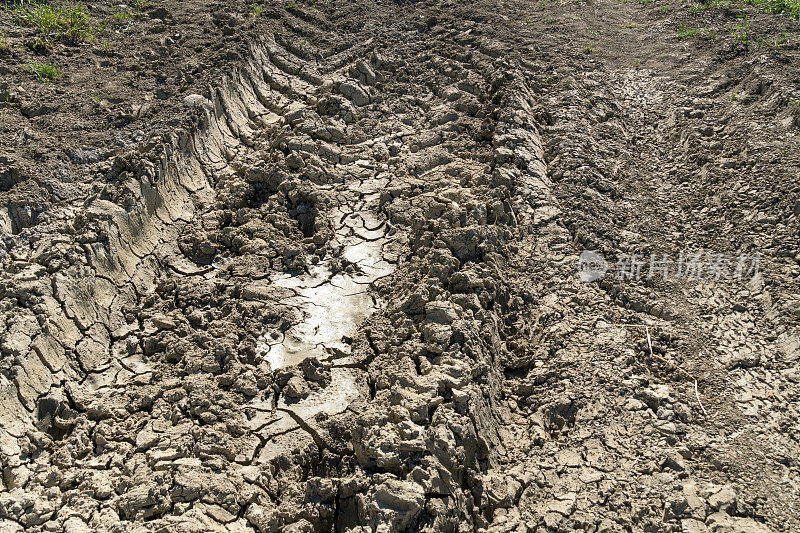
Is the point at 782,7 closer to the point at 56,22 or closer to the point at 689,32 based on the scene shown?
the point at 689,32

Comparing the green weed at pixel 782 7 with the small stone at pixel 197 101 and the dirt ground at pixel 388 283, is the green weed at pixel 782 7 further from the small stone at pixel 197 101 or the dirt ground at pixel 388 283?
the small stone at pixel 197 101

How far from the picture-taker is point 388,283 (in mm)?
4355

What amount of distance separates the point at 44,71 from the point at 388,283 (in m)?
3.89

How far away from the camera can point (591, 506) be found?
3.04 m

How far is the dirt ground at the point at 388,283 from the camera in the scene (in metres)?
3.09

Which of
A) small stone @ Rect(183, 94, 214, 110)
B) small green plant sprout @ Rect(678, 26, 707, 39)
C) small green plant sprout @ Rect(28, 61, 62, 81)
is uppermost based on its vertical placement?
small green plant sprout @ Rect(678, 26, 707, 39)

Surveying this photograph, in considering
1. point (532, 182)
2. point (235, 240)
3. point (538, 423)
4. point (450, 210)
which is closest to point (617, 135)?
point (532, 182)

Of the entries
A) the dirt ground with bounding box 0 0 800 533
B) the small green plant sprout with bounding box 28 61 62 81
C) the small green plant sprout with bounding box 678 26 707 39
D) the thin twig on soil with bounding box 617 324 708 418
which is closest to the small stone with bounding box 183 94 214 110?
the dirt ground with bounding box 0 0 800 533

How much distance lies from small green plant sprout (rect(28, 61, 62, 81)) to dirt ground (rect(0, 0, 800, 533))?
3 centimetres

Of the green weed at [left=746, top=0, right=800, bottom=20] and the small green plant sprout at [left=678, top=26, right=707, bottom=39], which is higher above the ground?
the green weed at [left=746, top=0, right=800, bottom=20]

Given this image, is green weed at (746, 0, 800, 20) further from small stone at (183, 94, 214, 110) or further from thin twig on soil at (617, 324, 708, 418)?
small stone at (183, 94, 214, 110)

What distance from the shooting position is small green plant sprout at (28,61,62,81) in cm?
531

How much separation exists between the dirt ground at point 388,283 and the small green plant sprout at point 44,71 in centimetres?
3

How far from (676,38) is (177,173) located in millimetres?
6366
